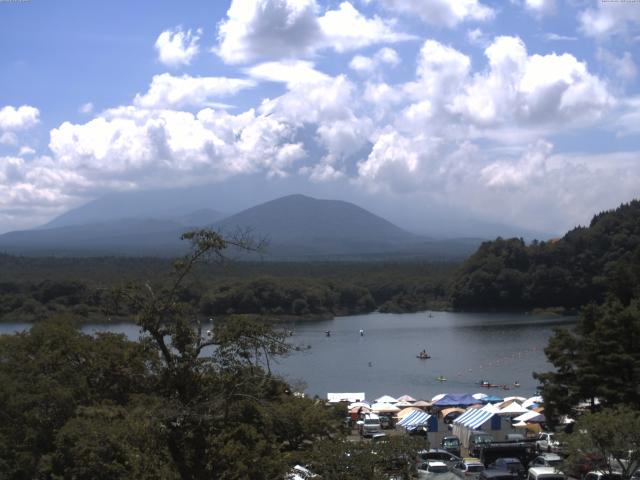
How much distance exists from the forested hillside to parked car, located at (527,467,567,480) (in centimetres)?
4318

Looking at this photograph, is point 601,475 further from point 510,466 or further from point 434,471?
point 434,471

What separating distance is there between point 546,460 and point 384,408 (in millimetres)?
8827

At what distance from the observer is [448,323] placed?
165 ft

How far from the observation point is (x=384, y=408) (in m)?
21.5

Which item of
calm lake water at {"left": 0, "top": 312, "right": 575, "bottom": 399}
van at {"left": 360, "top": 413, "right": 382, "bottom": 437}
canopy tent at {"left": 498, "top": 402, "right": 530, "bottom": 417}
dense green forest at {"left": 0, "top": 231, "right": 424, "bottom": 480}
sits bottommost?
calm lake water at {"left": 0, "top": 312, "right": 575, "bottom": 399}

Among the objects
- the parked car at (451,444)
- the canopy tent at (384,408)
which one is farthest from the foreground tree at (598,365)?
the canopy tent at (384,408)

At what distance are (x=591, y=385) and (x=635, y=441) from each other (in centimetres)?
616

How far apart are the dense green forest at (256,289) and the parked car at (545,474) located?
28.0 m

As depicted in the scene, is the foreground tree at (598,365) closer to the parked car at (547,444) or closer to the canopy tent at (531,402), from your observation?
the parked car at (547,444)

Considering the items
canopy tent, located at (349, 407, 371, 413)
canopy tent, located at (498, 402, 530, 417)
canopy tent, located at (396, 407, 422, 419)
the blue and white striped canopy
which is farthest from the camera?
canopy tent, located at (349, 407, 371, 413)

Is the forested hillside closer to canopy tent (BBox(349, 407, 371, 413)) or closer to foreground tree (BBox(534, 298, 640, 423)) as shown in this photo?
canopy tent (BBox(349, 407, 371, 413))

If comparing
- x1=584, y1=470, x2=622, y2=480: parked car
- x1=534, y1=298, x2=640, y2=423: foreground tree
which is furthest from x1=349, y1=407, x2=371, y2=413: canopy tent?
x1=584, y1=470, x2=622, y2=480: parked car

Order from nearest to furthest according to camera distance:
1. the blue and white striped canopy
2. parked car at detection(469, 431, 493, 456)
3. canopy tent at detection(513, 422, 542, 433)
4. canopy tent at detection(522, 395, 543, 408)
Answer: parked car at detection(469, 431, 493, 456) → the blue and white striped canopy → canopy tent at detection(513, 422, 542, 433) → canopy tent at detection(522, 395, 543, 408)

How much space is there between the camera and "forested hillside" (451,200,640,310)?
5494cm
